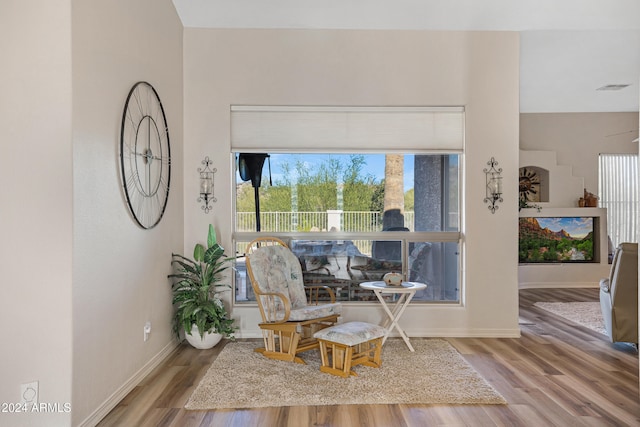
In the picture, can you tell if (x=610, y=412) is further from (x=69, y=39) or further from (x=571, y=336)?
(x=69, y=39)

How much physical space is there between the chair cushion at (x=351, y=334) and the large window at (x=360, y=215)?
3.87ft

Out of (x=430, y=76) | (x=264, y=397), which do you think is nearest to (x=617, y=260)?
(x=430, y=76)

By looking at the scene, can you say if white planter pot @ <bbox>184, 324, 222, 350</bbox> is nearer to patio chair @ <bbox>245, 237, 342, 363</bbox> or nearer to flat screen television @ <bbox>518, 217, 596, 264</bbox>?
patio chair @ <bbox>245, 237, 342, 363</bbox>

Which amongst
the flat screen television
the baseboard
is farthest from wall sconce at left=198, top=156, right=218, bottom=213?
the flat screen television

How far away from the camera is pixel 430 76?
186 inches

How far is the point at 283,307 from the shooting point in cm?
408

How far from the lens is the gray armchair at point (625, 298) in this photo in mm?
4215

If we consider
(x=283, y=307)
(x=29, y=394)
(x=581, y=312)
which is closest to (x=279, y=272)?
(x=283, y=307)

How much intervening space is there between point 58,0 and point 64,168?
88 centimetres

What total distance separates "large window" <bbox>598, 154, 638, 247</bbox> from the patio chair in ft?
21.7

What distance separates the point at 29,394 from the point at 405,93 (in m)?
3.93

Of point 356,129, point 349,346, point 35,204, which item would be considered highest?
point 356,129

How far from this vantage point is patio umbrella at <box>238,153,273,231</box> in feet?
15.8

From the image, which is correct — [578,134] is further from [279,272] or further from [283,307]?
[283,307]
